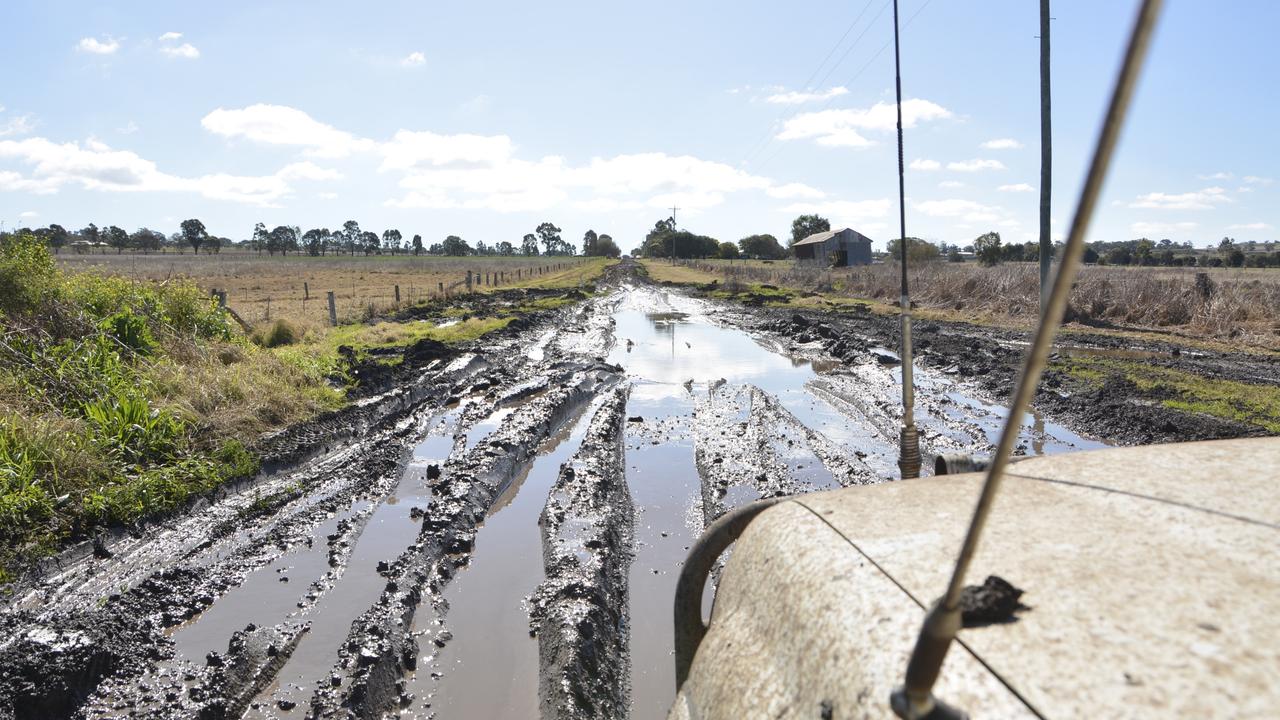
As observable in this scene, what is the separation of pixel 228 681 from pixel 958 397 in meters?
11.6

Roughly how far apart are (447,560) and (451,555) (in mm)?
160

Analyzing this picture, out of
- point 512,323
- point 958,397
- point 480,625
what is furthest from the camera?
point 512,323

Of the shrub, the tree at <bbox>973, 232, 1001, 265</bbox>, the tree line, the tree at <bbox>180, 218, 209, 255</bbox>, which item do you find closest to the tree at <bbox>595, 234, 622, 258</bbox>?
the tree line

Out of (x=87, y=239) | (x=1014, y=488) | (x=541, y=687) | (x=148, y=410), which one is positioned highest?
(x=87, y=239)

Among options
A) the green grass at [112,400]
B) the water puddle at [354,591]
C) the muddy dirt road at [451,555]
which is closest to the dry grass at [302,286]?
the green grass at [112,400]

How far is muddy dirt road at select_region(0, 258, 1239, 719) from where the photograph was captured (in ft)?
15.2

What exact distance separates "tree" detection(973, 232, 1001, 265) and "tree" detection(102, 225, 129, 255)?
385 feet

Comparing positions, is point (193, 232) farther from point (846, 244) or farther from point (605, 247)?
point (846, 244)

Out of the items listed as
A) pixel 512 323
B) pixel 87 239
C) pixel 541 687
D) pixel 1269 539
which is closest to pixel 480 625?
pixel 541 687

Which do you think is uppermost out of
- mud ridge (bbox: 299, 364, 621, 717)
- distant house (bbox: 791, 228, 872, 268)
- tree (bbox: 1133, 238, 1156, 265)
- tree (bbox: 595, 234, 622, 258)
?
tree (bbox: 595, 234, 622, 258)

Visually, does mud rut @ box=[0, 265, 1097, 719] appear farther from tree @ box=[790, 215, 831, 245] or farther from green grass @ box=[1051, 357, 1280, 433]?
tree @ box=[790, 215, 831, 245]

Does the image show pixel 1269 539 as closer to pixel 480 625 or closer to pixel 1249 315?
pixel 480 625

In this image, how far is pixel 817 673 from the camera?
131 centimetres

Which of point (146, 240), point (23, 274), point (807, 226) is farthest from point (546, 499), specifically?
point (146, 240)
